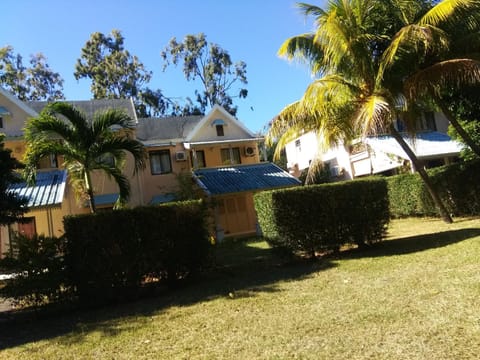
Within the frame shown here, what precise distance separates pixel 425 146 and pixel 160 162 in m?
15.6

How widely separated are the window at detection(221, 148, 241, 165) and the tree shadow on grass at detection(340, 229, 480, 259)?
1401 centimetres

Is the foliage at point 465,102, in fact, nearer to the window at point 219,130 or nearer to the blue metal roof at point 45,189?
the window at point 219,130

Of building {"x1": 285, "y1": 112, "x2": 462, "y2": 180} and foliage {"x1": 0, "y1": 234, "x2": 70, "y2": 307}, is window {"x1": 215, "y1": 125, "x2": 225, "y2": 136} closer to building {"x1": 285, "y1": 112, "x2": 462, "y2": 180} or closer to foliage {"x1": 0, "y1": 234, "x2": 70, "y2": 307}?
building {"x1": 285, "y1": 112, "x2": 462, "y2": 180}

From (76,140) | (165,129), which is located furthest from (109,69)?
(76,140)

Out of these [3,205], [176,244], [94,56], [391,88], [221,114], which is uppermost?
[94,56]

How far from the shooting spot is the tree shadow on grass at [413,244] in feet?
34.4

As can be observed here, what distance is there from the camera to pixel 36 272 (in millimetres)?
8375

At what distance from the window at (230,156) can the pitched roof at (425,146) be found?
305 inches

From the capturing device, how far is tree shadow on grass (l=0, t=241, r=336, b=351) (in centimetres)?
687

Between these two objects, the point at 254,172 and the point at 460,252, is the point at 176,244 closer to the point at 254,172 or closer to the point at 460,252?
the point at 460,252

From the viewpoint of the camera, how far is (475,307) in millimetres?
5457

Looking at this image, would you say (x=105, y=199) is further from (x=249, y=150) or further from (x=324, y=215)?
(x=324, y=215)

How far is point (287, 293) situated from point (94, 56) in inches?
1504

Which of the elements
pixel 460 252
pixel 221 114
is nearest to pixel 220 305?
pixel 460 252
